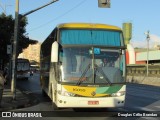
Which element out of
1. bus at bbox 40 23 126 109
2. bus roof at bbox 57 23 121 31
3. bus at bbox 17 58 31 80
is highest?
bus roof at bbox 57 23 121 31

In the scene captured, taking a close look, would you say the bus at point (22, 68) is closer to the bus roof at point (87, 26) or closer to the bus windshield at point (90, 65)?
the bus roof at point (87, 26)

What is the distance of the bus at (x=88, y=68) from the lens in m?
13.8

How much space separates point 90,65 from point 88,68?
0.13 m

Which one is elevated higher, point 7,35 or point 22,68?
point 7,35

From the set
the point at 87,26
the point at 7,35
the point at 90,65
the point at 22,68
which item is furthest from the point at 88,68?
the point at 22,68

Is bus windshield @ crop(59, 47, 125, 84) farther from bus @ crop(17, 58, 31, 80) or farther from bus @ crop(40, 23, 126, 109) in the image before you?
bus @ crop(17, 58, 31, 80)

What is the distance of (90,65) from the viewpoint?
1409 centimetres

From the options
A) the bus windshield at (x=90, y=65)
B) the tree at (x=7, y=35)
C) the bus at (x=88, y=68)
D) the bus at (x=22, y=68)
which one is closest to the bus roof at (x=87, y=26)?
the bus at (x=88, y=68)

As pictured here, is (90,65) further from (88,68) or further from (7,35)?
(7,35)

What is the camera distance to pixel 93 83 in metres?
13.9

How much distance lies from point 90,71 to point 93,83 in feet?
1.41

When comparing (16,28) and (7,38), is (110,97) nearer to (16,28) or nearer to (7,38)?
(16,28)

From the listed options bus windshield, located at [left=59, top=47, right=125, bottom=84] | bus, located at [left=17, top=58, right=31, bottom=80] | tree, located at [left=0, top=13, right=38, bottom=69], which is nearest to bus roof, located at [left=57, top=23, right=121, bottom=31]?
bus windshield, located at [left=59, top=47, right=125, bottom=84]

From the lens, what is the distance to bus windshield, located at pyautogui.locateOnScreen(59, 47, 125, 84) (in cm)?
1399
